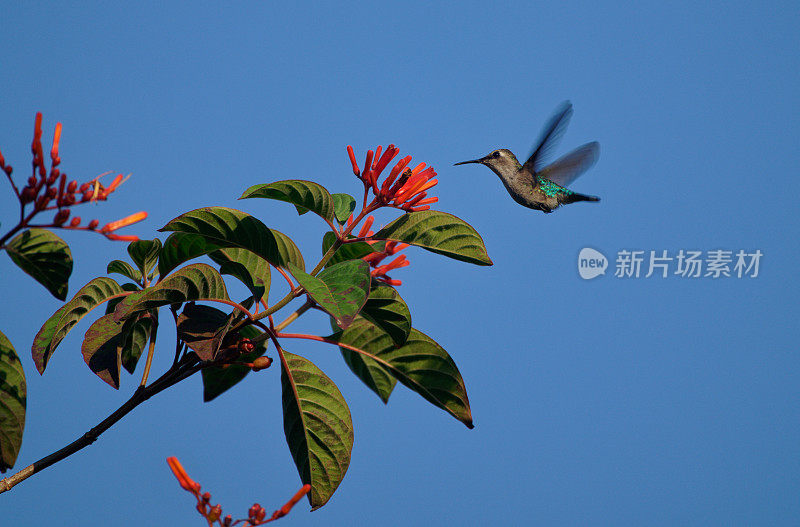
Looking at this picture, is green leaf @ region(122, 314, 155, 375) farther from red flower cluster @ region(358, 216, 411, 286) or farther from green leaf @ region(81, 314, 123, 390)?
red flower cluster @ region(358, 216, 411, 286)

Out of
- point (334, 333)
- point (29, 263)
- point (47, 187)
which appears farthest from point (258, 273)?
point (47, 187)

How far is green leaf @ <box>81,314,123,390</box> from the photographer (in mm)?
1571

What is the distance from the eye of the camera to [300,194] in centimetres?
165

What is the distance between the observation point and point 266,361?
5.27ft

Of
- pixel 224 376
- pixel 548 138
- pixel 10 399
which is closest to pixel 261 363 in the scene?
pixel 224 376

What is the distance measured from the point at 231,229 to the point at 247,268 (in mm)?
235

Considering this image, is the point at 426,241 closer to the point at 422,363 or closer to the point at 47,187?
the point at 422,363

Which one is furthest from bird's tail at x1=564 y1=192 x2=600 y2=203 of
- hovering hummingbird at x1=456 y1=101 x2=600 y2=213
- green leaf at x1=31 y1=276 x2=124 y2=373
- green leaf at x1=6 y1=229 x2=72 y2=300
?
green leaf at x1=6 y1=229 x2=72 y2=300

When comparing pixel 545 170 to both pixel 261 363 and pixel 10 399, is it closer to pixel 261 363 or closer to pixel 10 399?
pixel 261 363

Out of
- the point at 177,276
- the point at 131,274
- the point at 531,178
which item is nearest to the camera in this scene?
the point at 177,276

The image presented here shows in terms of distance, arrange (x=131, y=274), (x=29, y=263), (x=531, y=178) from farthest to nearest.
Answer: (x=531, y=178) < (x=131, y=274) < (x=29, y=263)

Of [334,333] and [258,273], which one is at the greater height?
[258,273]

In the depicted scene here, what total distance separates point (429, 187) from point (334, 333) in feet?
1.56

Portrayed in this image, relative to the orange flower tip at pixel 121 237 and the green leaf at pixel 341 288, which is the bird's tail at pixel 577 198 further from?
the orange flower tip at pixel 121 237
